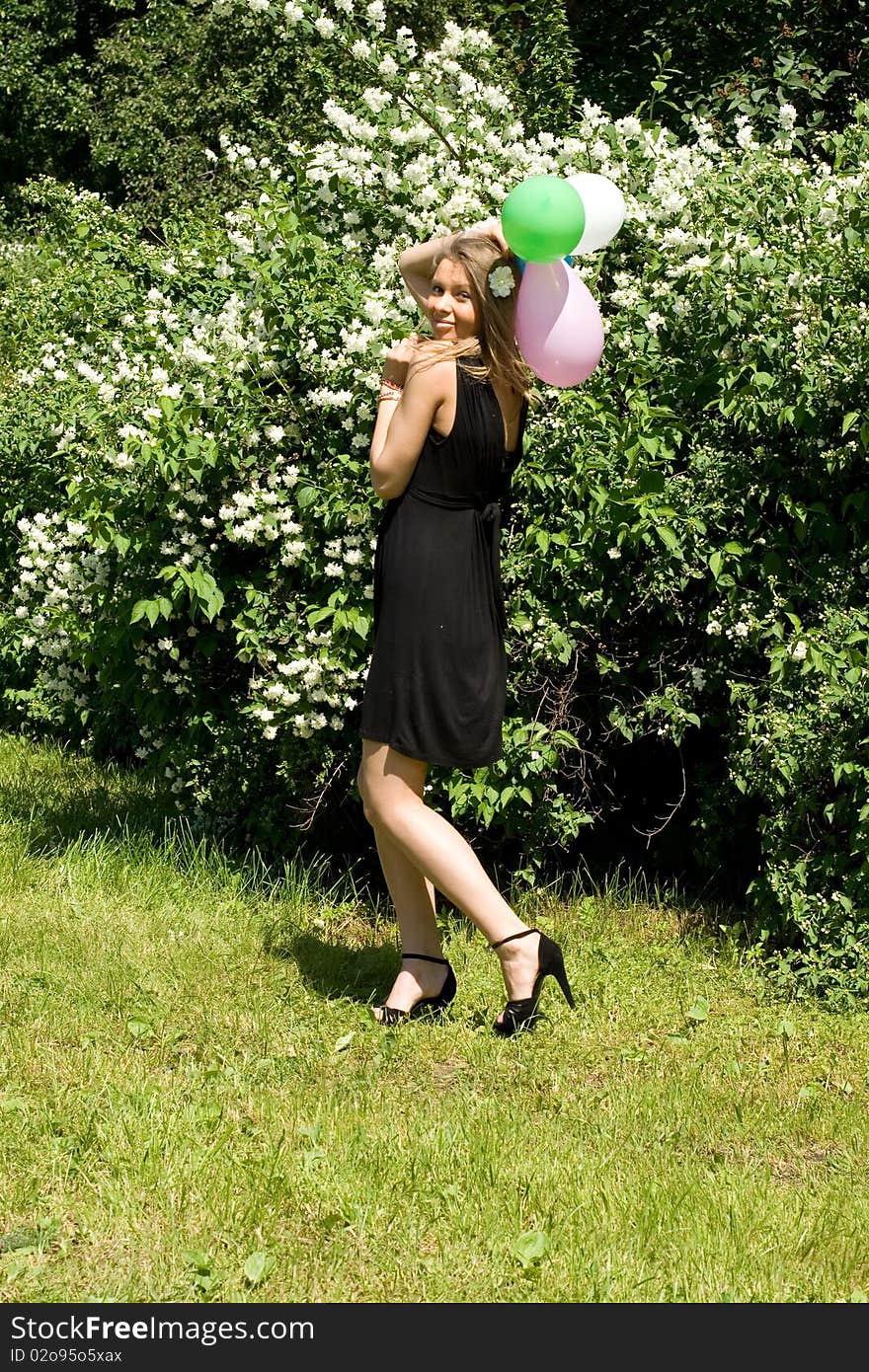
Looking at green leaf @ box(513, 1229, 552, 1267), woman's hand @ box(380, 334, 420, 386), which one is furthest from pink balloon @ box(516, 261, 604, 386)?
green leaf @ box(513, 1229, 552, 1267)

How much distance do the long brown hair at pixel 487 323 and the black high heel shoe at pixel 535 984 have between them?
53.1 inches

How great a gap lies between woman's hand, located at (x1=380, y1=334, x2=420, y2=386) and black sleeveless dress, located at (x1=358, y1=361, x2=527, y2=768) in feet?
0.44

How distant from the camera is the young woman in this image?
146 inches

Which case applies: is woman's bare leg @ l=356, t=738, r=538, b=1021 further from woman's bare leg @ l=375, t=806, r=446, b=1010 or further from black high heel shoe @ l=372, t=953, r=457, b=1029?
black high heel shoe @ l=372, t=953, r=457, b=1029

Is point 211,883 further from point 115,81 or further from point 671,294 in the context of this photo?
point 115,81

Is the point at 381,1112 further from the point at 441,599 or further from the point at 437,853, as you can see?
the point at 441,599

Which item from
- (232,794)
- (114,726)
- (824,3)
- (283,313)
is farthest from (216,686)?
(824,3)

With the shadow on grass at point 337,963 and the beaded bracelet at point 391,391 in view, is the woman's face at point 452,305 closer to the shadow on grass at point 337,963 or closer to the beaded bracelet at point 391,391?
the beaded bracelet at point 391,391

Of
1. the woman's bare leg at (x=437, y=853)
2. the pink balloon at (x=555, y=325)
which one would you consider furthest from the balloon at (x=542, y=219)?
the woman's bare leg at (x=437, y=853)

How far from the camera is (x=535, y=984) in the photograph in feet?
12.5

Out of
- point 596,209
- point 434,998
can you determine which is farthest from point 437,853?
point 596,209

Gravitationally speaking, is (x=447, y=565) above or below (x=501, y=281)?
below

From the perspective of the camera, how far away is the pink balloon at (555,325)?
12.1 feet

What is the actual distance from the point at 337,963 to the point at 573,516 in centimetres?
145
